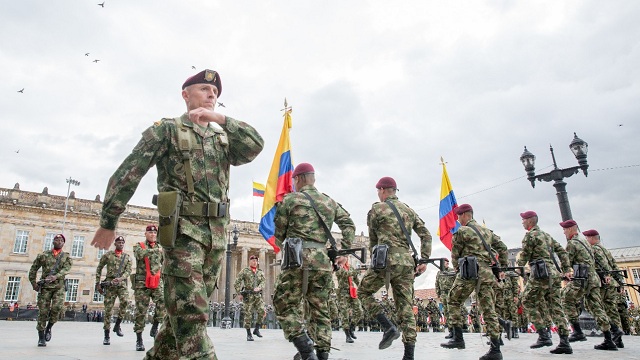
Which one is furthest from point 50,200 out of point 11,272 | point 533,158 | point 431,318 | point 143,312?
point 533,158

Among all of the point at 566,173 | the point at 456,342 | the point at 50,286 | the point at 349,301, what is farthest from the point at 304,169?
the point at 566,173

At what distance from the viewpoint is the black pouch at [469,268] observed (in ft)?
21.3

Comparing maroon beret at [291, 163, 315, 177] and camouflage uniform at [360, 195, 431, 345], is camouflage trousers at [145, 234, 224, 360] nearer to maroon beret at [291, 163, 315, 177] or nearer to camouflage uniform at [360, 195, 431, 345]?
maroon beret at [291, 163, 315, 177]

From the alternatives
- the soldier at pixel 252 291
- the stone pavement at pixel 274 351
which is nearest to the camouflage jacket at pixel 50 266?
the stone pavement at pixel 274 351

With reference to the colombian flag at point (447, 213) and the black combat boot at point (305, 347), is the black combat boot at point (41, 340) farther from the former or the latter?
the colombian flag at point (447, 213)

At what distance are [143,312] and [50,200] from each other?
37731 millimetres

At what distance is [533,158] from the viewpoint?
12.4 metres

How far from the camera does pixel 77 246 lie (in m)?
39.2

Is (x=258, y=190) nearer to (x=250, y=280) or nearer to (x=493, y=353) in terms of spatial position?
(x=250, y=280)

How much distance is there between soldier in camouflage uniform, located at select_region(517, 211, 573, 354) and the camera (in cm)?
766

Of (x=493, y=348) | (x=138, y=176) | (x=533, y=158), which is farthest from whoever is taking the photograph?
(x=533, y=158)

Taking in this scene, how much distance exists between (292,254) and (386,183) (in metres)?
2.35

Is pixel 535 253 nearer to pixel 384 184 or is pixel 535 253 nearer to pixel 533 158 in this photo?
pixel 384 184

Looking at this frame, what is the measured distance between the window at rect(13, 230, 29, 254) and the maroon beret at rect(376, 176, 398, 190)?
40.9 metres
